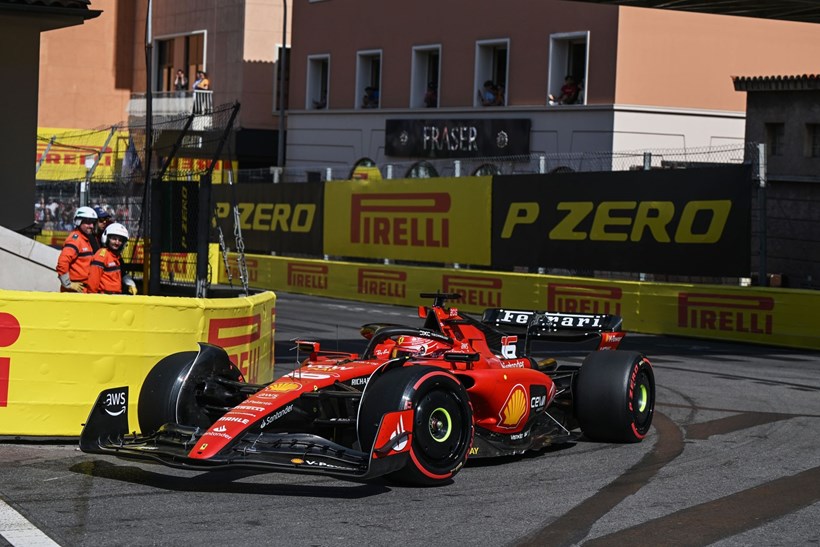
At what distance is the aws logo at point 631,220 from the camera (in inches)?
726

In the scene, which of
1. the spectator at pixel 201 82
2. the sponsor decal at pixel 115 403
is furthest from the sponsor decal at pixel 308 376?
the spectator at pixel 201 82

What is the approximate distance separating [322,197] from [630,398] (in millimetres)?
18296

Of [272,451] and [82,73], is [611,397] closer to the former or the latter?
[272,451]

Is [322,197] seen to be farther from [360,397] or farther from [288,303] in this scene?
[360,397]

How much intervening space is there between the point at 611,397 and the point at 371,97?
2814 cm

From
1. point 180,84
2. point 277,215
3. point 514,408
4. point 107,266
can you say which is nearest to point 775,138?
point 277,215

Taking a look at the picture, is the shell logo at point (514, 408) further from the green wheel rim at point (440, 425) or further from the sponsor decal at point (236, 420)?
the sponsor decal at point (236, 420)

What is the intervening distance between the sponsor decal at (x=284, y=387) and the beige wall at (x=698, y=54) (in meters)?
22.0

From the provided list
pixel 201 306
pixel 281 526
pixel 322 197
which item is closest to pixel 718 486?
pixel 281 526

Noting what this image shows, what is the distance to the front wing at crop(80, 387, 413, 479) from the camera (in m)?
6.96

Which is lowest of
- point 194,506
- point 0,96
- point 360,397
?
point 194,506

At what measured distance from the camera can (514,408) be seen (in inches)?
335

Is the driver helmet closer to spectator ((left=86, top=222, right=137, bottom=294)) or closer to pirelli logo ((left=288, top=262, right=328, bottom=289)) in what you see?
spectator ((left=86, top=222, right=137, bottom=294))

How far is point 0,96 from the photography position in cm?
1617
